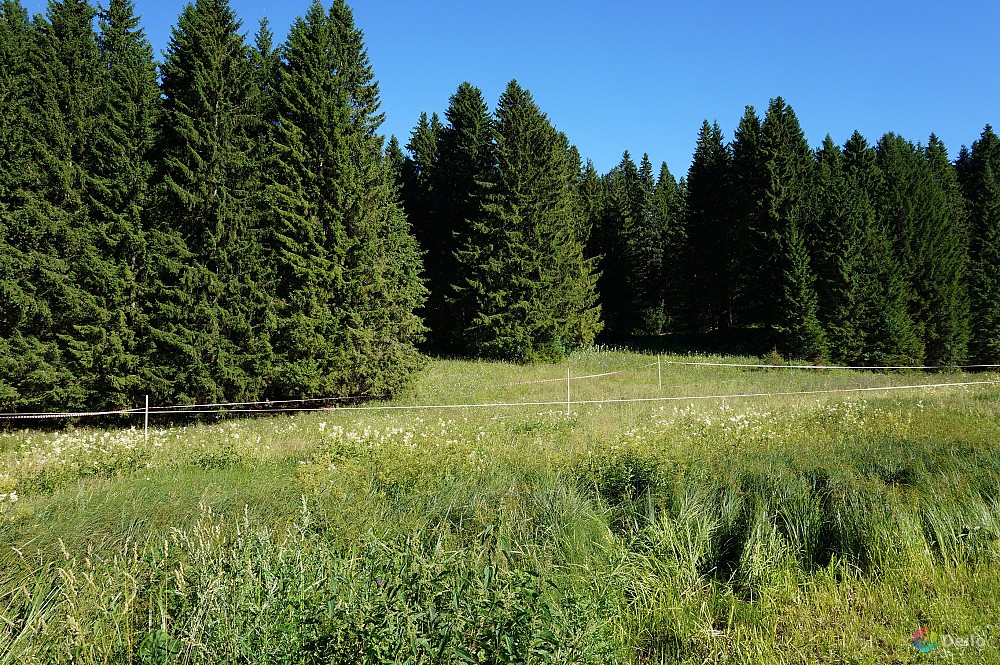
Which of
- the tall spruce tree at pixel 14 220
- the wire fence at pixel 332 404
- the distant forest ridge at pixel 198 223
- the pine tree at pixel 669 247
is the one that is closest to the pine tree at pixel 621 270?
the pine tree at pixel 669 247

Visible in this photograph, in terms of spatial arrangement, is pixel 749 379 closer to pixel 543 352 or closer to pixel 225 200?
pixel 543 352

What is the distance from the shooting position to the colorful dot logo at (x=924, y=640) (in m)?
2.99

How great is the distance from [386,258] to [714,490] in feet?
49.3

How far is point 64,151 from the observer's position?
49.4 feet

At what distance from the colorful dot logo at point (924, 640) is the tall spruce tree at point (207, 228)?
592 inches

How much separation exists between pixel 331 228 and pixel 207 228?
3.49 meters

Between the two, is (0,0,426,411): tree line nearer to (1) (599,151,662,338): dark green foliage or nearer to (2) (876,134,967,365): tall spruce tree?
(1) (599,151,662,338): dark green foliage

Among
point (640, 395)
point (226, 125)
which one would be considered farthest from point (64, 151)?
point (640, 395)

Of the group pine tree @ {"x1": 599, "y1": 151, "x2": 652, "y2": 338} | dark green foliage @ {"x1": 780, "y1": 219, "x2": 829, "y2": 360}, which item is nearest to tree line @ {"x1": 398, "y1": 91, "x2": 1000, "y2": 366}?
dark green foliage @ {"x1": 780, "y1": 219, "x2": 829, "y2": 360}

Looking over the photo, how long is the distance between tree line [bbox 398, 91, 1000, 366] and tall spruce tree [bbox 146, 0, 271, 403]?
42.3ft

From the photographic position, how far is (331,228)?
1736 centimetres

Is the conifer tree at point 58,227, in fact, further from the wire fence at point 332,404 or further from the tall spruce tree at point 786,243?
the tall spruce tree at point 786,243

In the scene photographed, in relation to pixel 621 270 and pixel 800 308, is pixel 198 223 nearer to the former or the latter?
pixel 800 308

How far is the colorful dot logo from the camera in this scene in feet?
9.80
